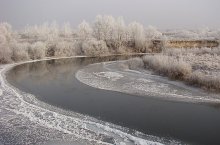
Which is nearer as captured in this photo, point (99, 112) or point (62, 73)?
point (99, 112)

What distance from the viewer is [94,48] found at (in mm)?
49688

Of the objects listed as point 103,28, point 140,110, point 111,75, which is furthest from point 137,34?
point 140,110

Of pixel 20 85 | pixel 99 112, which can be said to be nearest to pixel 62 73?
pixel 20 85

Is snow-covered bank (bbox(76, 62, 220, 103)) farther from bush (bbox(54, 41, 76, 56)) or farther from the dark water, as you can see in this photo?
bush (bbox(54, 41, 76, 56))

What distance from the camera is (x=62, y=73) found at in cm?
2928

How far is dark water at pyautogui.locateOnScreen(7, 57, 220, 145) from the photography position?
13164 mm

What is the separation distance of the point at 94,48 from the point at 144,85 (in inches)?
1114

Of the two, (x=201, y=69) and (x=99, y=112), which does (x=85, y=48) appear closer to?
(x=201, y=69)

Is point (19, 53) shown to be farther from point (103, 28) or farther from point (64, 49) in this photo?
point (103, 28)

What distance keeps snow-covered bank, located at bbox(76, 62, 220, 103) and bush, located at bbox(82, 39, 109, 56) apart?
20124 mm

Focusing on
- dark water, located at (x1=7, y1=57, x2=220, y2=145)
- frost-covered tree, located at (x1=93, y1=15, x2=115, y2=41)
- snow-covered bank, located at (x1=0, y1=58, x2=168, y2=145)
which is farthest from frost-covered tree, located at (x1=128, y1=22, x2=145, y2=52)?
snow-covered bank, located at (x1=0, y1=58, x2=168, y2=145)

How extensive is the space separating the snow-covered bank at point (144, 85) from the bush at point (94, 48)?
20124 mm

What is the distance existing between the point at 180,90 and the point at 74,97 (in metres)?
Result: 6.46

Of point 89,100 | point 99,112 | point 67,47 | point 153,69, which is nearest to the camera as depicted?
point 99,112
